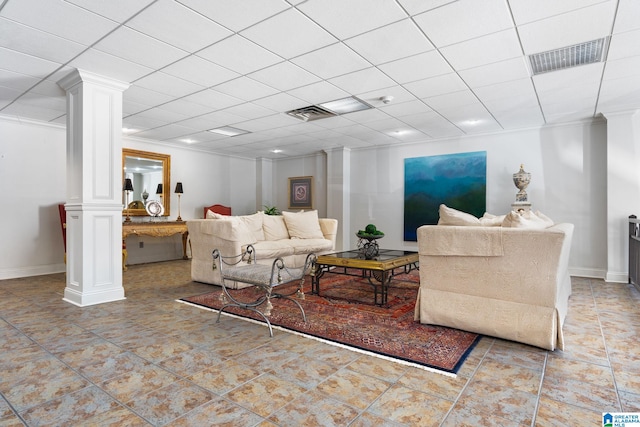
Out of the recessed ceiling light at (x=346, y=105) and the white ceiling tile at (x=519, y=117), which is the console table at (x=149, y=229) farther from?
the white ceiling tile at (x=519, y=117)

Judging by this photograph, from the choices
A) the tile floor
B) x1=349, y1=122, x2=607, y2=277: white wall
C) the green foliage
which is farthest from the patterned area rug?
the green foliage

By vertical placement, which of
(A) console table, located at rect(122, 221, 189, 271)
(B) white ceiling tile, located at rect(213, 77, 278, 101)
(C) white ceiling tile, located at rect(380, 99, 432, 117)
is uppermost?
(B) white ceiling tile, located at rect(213, 77, 278, 101)

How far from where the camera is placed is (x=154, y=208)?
6605 mm

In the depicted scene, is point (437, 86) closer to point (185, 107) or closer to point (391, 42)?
point (391, 42)

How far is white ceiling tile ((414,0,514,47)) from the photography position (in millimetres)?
2340

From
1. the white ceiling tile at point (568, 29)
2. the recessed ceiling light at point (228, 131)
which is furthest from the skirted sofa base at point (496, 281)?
the recessed ceiling light at point (228, 131)

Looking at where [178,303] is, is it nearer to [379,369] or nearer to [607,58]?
[379,369]

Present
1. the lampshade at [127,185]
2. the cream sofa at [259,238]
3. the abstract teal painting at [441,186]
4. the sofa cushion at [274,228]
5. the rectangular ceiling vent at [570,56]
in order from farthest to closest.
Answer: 1. the lampshade at [127,185]
2. the abstract teal painting at [441,186]
3. the sofa cushion at [274,228]
4. the cream sofa at [259,238]
5. the rectangular ceiling vent at [570,56]

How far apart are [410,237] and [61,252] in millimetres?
5992

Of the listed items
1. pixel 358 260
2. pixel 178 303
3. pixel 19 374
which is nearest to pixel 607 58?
pixel 358 260

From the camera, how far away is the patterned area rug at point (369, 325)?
226 centimetres

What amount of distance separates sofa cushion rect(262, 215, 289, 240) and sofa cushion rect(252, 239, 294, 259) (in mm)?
214

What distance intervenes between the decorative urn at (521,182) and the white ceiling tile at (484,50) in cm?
285

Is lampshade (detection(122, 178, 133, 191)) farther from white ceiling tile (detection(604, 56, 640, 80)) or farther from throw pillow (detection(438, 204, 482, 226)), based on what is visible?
white ceiling tile (detection(604, 56, 640, 80))
